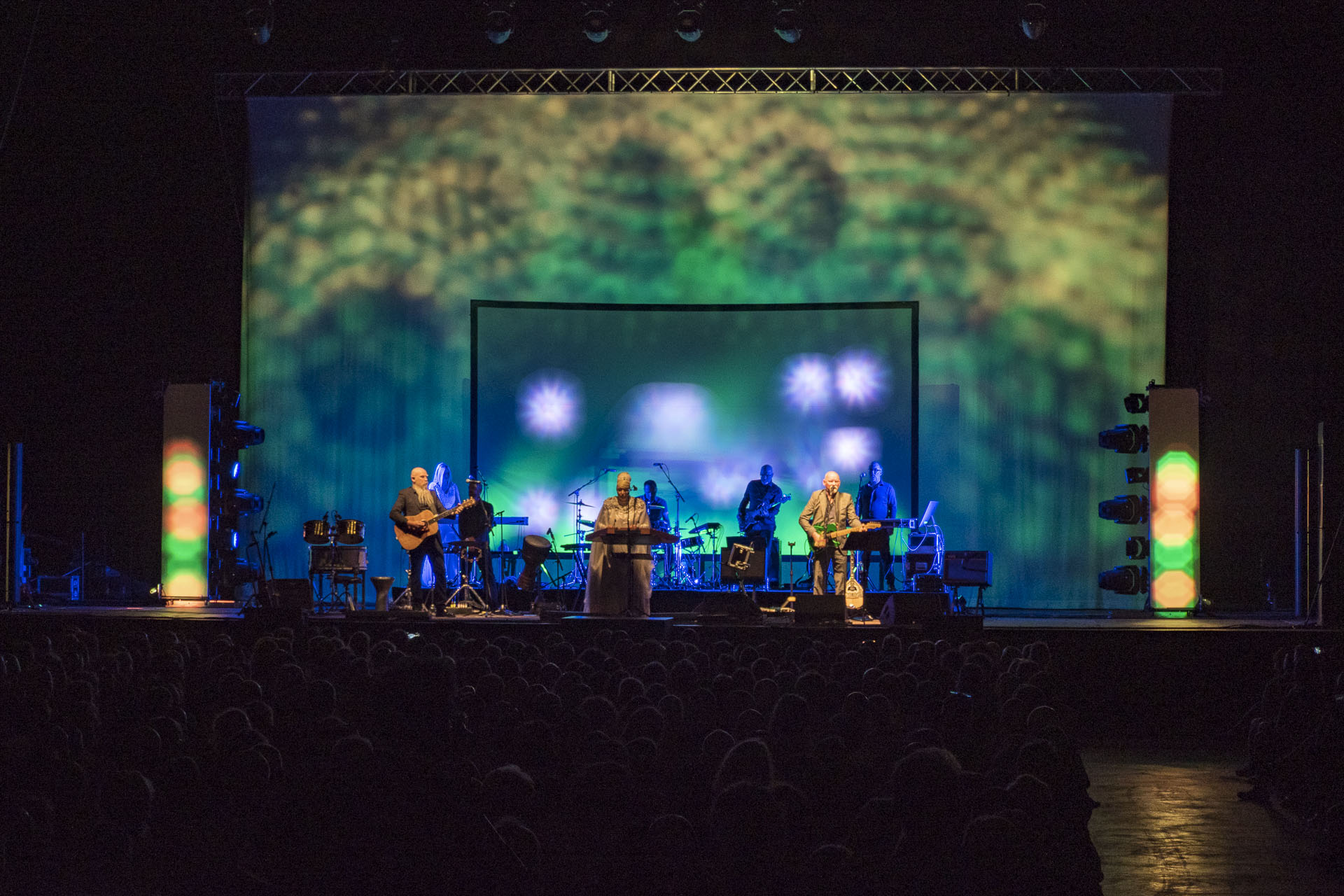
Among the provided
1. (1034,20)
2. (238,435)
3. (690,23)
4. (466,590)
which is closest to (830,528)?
(466,590)

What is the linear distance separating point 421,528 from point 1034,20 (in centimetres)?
750

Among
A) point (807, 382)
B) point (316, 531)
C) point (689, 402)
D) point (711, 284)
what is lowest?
point (316, 531)

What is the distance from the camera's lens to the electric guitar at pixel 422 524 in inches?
454

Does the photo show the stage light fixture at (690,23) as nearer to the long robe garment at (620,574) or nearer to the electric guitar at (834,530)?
the long robe garment at (620,574)

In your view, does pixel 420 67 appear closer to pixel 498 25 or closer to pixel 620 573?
pixel 498 25

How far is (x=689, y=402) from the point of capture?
1432 cm

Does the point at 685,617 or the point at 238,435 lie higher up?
the point at 238,435

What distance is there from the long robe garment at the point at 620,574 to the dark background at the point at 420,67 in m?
5.64

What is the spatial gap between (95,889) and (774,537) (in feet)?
35.5

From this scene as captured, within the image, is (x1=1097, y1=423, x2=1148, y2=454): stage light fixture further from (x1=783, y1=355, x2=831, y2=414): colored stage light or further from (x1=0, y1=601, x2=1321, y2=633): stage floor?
(x1=783, y1=355, x2=831, y2=414): colored stage light

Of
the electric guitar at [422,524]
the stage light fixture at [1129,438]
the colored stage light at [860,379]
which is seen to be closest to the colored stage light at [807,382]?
the colored stage light at [860,379]

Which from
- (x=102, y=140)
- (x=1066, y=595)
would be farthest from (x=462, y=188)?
(x=1066, y=595)

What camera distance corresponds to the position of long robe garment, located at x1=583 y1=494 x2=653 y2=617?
418 inches

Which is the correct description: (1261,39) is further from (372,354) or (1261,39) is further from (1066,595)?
(372,354)
